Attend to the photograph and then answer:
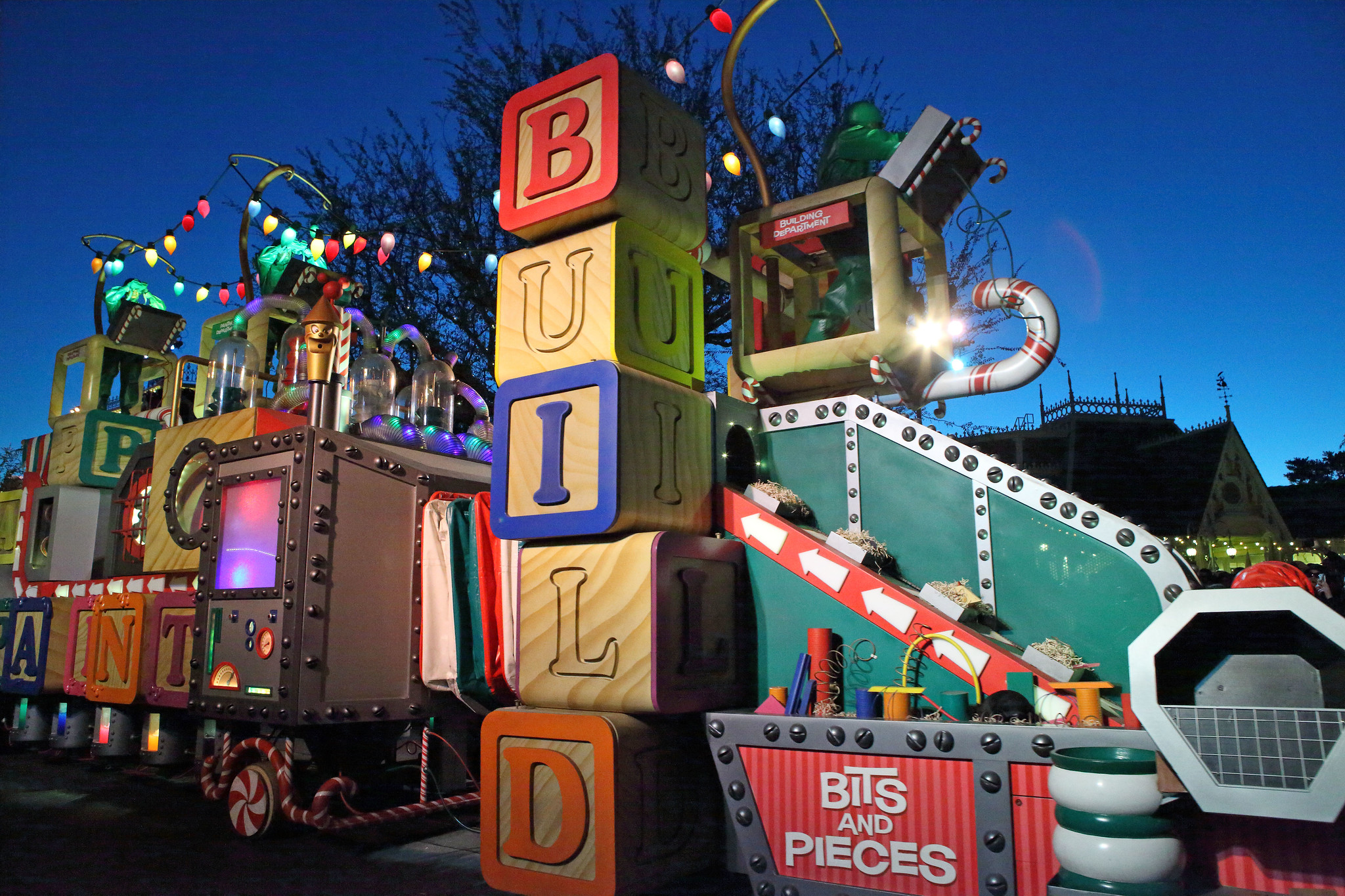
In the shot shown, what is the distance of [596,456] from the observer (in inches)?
140

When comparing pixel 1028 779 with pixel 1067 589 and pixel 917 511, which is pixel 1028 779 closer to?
pixel 1067 589

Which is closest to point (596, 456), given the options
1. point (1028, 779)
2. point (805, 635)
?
point (805, 635)

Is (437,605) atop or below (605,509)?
below

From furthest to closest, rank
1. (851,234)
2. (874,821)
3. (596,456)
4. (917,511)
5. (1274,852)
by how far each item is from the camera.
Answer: (851,234) → (917,511) → (596,456) → (874,821) → (1274,852)

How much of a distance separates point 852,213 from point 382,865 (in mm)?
4434

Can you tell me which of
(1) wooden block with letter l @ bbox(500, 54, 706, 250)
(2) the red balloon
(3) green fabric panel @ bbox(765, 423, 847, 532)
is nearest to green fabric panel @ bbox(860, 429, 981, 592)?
(3) green fabric panel @ bbox(765, 423, 847, 532)

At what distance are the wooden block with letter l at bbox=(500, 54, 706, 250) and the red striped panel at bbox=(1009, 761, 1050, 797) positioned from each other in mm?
2763

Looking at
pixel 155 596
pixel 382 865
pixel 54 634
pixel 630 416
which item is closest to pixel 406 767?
pixel 382 865

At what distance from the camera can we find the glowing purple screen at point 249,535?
4738mm

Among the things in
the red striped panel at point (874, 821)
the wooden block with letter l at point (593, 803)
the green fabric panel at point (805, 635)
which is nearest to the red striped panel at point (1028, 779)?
the red striped panel at point (874, 821)

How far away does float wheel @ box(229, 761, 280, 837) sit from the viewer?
14.6 feet

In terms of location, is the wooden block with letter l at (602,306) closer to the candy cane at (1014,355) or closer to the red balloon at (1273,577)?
the candy cane at (1014,355)

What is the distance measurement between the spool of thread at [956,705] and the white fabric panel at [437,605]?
2.90 meters

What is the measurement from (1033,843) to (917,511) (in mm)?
1746
